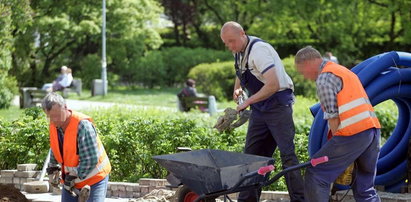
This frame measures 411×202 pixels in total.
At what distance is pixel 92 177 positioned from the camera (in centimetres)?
694

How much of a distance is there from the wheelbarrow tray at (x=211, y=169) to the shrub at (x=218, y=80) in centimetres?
2011

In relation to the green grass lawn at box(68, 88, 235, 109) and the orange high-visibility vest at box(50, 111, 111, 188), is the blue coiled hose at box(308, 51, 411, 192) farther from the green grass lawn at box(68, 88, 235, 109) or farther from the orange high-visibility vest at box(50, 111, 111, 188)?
the green grass lawn at box(68, 88, 235, 109)

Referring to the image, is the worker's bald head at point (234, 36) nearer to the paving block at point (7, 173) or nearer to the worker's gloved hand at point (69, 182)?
the worker's gloved hand at point (69, 182)

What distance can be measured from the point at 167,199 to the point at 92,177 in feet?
9.22

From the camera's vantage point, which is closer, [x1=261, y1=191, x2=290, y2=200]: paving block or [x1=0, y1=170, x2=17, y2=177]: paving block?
[x1=261, y1=191, x2=290, y2=200]: paving block

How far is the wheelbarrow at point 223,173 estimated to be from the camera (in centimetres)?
737

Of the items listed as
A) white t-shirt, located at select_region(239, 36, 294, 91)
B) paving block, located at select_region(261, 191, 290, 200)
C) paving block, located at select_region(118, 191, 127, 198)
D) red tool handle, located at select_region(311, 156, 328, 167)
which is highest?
white t-shirt, located at select_region(239, 36, 294, 91)

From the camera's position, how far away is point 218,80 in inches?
1137

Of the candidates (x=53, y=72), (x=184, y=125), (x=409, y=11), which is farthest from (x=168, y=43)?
(x=184, y=125)

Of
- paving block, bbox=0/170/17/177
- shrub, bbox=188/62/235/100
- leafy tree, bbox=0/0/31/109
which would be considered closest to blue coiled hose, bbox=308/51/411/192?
paving block, bbox=0/170/17/177

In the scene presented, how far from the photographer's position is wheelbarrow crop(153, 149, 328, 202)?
7371 millimetres

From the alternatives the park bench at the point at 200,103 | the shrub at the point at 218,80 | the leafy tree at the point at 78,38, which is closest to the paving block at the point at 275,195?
the park bench at the point at 200,103

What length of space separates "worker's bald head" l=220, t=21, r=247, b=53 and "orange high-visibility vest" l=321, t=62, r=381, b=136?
Result: 120cm

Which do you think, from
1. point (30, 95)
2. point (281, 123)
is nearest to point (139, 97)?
point (30, 95)
